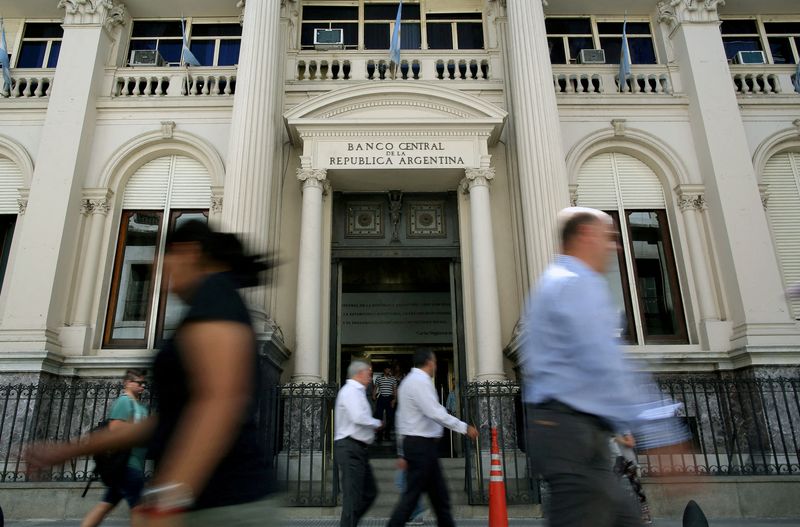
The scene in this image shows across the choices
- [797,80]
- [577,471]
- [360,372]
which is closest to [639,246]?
[797,80]

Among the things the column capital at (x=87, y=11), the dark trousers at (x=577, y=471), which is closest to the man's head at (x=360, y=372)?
the dark trousers at (x=577, y=471)

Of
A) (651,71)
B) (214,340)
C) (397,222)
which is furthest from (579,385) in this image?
(651,71)

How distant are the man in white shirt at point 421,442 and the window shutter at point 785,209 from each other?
1001 centimetres

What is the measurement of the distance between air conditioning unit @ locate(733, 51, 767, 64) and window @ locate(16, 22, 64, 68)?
53.4 feet

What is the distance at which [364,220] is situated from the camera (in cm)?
1262

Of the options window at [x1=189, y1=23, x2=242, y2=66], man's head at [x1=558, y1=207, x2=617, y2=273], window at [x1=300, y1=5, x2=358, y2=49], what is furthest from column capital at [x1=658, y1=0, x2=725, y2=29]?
man's head at [x1=558, y1=207, x2=617, y2=273]

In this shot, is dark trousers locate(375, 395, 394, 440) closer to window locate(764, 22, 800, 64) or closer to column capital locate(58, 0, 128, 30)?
column capital locate(58, 0, 128, 30)

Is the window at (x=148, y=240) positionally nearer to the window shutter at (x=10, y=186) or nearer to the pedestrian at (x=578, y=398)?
the window shutter at (x=10, y=186)

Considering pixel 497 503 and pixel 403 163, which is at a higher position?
pixel 403 163

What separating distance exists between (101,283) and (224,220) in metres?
3.24

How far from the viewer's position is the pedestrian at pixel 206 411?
5.98ft

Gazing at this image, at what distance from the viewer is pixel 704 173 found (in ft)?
39.7

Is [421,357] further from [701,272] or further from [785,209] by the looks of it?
[785,209]

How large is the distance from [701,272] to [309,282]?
800 centimetres
